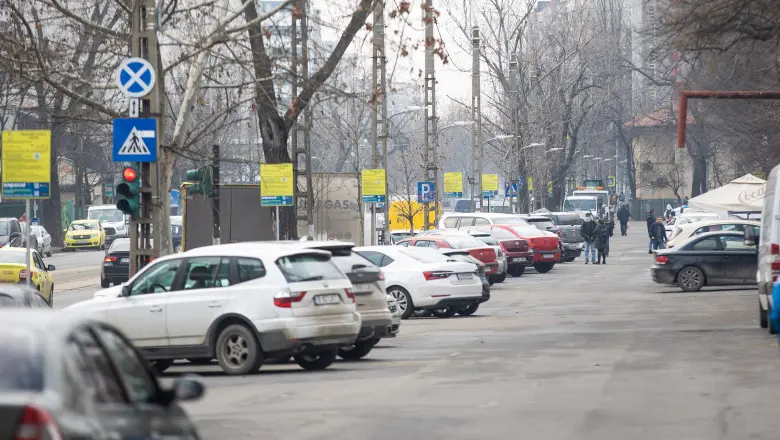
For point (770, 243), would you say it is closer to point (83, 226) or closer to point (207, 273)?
point (207, 273)

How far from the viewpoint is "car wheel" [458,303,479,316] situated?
1088 inches

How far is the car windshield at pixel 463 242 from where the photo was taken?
35.1 m

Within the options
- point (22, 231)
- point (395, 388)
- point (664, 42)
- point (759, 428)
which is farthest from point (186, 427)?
point (22, 231)

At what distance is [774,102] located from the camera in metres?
42.7

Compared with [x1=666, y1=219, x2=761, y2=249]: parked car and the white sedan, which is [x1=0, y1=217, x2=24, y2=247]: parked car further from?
the white sedan

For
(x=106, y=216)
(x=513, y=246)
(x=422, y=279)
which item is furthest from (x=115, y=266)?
(x=106, y=216)

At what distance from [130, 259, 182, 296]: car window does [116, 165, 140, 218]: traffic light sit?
3916mm

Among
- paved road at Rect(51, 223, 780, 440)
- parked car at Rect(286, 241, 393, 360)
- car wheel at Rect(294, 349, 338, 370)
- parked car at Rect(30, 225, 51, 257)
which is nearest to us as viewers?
paved road at Rect(51, 223, 780, 440)

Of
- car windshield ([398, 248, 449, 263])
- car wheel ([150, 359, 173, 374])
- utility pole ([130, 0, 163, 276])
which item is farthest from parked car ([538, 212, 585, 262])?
car wheel ([150, 359, 173, 374])

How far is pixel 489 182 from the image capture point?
71125 millimetres

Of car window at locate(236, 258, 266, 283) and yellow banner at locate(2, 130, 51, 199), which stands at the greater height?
yellow banner at locate(2, 130, 51, 199)

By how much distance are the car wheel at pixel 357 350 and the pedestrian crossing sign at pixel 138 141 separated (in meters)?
4.18

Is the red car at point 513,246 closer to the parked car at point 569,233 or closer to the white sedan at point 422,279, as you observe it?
the parked car at point 569,233

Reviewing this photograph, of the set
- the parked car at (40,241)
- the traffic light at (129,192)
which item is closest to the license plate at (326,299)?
the traffic light at (129,192)
